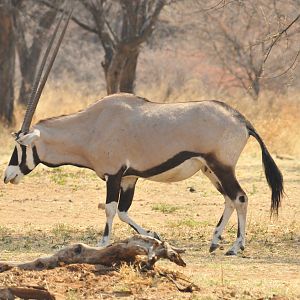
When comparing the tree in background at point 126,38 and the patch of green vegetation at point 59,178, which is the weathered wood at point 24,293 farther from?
the tree in background at point 126,38

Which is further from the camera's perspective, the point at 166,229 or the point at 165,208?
the point at 165,208

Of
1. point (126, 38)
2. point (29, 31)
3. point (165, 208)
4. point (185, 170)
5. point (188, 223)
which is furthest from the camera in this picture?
point (29, 31)

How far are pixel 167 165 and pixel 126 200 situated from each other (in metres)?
0.67

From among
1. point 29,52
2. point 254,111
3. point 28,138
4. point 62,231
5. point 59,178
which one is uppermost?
point 29,52

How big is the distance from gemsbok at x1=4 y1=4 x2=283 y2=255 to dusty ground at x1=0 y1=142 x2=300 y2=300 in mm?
556

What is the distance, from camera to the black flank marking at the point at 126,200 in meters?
9.90

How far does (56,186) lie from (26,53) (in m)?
12.1

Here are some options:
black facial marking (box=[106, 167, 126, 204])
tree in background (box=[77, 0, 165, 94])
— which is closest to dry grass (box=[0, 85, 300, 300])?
black facial marking (box=[106, 167, 126, 204])

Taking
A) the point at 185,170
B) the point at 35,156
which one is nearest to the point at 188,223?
the point at 185,170

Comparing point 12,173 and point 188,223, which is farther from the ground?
point 12,173

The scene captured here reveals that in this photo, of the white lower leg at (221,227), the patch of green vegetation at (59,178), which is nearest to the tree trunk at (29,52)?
the patch of green vegetation at (59,178)

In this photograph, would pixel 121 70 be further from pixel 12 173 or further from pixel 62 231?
pixel 12 173

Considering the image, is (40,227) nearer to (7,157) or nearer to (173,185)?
(173,185)

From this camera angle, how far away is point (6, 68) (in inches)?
822
